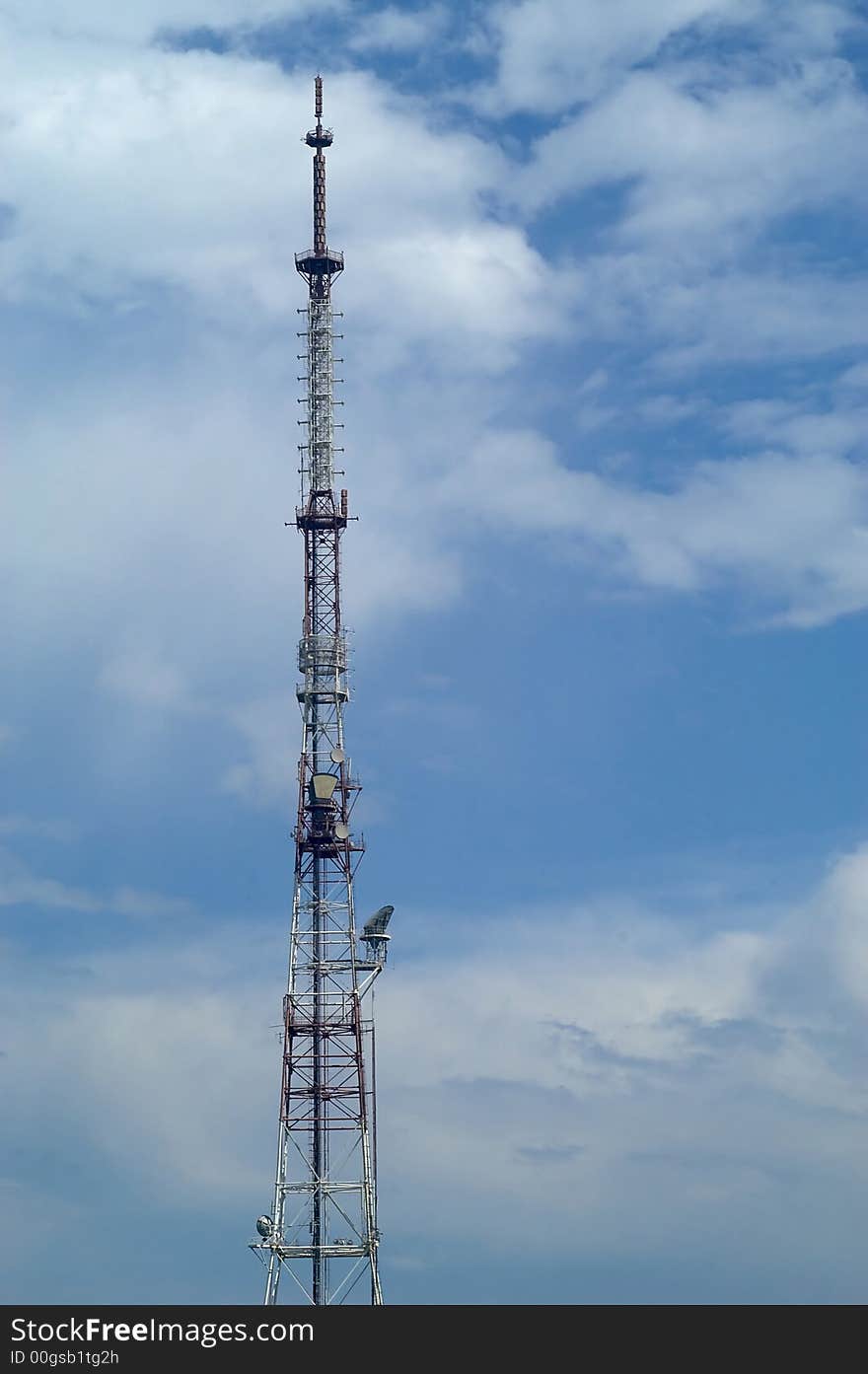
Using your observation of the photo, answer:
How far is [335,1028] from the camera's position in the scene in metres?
178

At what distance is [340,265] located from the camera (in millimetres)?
187375

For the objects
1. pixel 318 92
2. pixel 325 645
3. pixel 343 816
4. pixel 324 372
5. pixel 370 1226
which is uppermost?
pixel 318 92
